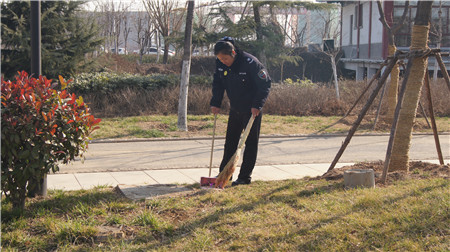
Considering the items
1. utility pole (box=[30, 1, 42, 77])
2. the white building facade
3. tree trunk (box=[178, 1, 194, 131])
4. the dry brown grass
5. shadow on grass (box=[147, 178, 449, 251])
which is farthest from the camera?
the white building facade

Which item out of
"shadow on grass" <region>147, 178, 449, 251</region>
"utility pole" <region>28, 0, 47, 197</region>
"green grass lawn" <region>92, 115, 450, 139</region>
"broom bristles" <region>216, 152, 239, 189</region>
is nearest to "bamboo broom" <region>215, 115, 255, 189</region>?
"broom bristles" <region>216, 152, 239, 189</region>

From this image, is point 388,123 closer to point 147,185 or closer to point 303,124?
point 303,124

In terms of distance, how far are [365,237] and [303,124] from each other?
34.5 ft

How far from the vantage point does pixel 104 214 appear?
5.29 m

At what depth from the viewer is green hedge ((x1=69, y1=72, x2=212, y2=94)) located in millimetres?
16719

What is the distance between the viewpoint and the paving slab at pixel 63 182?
23.0 ft

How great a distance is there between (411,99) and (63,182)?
5.03m

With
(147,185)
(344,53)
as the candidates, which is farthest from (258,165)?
(344,53)

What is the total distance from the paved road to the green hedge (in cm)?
551

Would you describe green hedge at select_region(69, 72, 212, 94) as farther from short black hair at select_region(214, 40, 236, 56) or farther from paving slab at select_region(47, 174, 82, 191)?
short black hair at select_region(214, 40, 236, 56)

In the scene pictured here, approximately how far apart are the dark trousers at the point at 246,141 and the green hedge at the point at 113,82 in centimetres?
1046

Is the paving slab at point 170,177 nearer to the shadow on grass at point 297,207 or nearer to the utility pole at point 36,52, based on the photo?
the shadow on grass at point 297,207

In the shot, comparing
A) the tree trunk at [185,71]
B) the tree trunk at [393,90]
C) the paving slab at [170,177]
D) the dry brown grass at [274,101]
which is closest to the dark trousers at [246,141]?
the paving slab at [170,177]

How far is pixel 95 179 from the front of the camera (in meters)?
7.69
